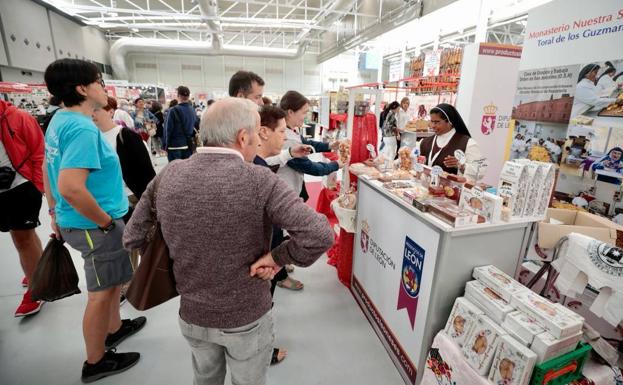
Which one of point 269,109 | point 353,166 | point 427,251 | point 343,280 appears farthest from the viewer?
point 343,280

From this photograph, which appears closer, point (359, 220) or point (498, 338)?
point (498, 338)

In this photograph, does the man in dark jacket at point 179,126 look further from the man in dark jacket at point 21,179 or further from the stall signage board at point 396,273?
the stall signage board at point 396,273

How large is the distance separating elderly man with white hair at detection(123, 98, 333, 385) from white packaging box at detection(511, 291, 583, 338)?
1015 millimetres

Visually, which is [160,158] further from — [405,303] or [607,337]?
[607,337]

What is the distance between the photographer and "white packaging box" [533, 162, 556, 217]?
155cm

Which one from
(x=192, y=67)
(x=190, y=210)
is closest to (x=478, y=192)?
(x=190, y=210)

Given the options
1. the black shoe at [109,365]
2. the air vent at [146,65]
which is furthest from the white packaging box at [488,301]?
the air vent at [146,65]

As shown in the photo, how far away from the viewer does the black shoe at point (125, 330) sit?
2.20 metres

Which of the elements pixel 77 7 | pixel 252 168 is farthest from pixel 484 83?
pixel 77 7

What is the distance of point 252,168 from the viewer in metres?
1.01

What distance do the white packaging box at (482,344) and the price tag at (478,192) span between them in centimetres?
58

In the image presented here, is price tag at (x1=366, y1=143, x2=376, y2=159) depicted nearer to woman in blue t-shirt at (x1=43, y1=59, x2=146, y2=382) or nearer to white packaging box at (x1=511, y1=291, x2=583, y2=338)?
white packaging box at (x1=511, y1=291, x2=583, y2=338)

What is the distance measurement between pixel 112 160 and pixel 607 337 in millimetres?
3087

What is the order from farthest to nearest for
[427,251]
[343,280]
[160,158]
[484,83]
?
[160,158], [484,83], [343,280], [427,251]
